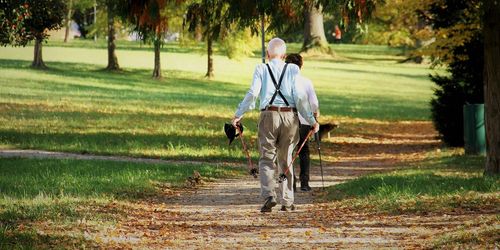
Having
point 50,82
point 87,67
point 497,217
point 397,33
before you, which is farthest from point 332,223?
point 87,67

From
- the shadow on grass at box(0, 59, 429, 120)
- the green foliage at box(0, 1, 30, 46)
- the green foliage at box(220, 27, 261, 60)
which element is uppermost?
the green foliage at box(0, 1, 30, 46)

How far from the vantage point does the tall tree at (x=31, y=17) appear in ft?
75.5

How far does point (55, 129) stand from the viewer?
26938 millimetres

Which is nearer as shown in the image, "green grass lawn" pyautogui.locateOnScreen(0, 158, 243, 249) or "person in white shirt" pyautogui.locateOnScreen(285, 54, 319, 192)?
"green grass lawn" pyautogui.locateOnScreen(0, 158, 243, 249)

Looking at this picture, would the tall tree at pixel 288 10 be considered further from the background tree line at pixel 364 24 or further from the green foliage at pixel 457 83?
the green foliage at pixel 457 83

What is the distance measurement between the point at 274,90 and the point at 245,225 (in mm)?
1624

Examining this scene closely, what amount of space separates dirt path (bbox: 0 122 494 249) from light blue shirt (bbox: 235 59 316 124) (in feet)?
3.90

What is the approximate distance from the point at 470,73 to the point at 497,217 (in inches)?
604

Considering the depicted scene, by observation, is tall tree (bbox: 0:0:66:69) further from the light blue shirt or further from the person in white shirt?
the light blue shirt

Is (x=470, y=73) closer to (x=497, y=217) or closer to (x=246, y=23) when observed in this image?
(x=246, y=23)

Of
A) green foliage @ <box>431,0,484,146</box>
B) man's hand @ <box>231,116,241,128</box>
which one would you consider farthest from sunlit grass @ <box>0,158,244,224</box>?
green foliage @ <box>431,0,484,146</box>

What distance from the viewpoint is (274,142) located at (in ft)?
41.2

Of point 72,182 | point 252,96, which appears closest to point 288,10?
point 72,182

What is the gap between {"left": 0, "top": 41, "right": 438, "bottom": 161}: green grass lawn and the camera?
80.3 ft
